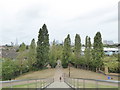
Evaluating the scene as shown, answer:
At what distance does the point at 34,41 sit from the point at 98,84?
133 feet

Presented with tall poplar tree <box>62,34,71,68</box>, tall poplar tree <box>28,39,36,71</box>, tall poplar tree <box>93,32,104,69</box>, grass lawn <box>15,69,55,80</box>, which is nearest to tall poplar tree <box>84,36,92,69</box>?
tall poplar tree <box>93,32,104,69</box>

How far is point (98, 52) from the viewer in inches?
1572

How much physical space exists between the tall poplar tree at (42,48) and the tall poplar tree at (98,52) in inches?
512

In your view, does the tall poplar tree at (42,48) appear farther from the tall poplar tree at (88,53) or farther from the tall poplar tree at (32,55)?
the tall poplar tree at (88,53)

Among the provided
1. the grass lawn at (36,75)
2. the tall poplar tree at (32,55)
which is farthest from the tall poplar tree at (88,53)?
the tall poplar tree at (32,55)

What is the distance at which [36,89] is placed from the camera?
965 cm

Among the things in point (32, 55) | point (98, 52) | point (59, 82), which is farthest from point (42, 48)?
point (59, 82)

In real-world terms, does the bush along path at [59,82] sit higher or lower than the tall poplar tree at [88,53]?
lower

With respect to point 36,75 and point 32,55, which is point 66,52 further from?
point 36,75

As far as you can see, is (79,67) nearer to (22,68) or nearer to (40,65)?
(40,65)

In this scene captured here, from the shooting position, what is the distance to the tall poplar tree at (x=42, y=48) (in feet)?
144

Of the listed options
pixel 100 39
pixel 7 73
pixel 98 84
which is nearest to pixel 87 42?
pixel 100 39

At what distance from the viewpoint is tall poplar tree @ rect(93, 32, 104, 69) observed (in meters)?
39.8

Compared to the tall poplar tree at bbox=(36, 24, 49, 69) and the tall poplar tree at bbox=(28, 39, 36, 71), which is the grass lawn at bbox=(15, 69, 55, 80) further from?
the tall poplar tree at bbox=(36, 24, 49, 69)
